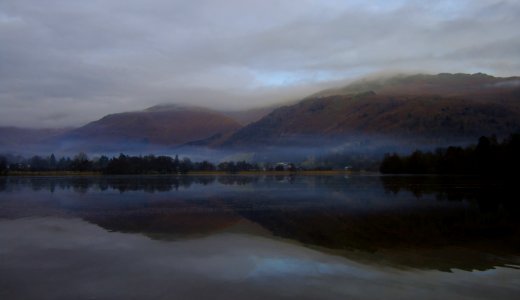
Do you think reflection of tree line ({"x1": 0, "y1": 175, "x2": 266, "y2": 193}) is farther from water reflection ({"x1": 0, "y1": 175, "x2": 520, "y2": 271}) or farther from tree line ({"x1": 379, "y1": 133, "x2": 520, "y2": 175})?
tree line ({"x1": 379, "y1": 133, "x2": 520, "y2": 175})

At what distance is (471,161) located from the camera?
124812mm

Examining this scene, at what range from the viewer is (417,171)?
16238 centimetres

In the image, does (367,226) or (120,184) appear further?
(120,184)

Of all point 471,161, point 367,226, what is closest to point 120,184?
point 367,226

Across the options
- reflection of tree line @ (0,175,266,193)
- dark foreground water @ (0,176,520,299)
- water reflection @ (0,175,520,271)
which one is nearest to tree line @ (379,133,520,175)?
reflection of tree line @ (0,175,266,193)

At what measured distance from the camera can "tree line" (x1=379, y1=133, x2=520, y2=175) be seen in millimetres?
98438

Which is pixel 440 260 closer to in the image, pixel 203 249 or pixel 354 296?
pixel 354 296

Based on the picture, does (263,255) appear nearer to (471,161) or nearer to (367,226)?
(367,226)

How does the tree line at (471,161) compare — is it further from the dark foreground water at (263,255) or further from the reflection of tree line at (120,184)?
the dark foreground water at (263,255)

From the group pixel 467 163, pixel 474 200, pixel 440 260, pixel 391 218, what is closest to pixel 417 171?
pixel 467 163

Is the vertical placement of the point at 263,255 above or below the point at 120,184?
below

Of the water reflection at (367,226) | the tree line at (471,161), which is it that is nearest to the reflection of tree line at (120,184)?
the water reflection at (367,226)

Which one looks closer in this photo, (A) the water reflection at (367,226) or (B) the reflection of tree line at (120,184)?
(A) the water reflection at (367,226)

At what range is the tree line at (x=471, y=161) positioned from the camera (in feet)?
323
